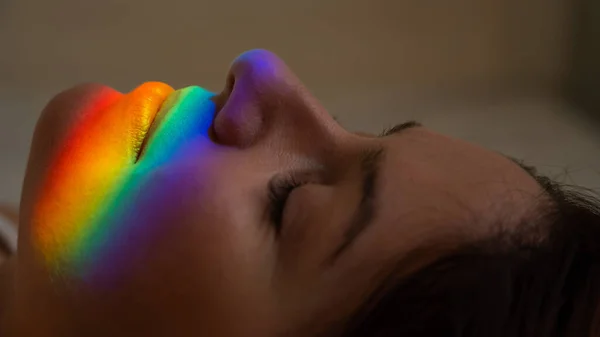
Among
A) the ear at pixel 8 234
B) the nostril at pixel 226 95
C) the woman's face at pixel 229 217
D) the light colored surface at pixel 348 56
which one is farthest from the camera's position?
the light colored surface at pixel 348 56

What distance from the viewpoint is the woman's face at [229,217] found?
47 cm

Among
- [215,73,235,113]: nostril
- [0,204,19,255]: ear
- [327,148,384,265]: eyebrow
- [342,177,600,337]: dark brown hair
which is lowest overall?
[0,204,19,255]: ear

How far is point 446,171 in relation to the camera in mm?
515

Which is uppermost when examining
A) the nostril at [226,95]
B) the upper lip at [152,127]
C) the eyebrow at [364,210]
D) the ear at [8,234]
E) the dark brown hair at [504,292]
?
the nostril at [226,95]

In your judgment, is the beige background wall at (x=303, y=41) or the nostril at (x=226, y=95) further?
the beige background wall at (x=303, y=41)

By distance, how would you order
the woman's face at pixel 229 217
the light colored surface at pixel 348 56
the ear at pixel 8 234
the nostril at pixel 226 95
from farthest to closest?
1. the light colored surface at pixel 348 56
2. the ear at pixel 8 234
3. the nostril at pixel 226 95
4. the woman's face at pixel 229 217

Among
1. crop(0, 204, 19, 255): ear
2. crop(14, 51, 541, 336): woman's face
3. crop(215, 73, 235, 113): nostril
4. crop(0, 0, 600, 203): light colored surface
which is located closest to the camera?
crop(14, 51, 541, 336): woman's face

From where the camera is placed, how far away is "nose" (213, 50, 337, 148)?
1.81ft

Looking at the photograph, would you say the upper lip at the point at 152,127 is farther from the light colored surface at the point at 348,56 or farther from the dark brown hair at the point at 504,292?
the light colored surface at the point at 348,56

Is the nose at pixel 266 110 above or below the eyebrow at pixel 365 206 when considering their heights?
above

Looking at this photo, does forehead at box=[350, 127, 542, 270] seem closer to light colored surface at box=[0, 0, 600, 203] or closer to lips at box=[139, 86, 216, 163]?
lips at box=[139, 86, 216, 163]

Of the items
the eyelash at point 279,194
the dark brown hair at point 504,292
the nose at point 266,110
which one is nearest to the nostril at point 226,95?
the nose at point 266,110

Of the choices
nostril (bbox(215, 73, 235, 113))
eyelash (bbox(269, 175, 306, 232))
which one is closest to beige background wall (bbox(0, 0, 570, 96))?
nostril (bbox(215, 73, 235, 113))

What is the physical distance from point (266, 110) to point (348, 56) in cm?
74
